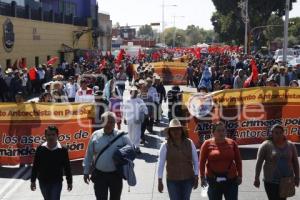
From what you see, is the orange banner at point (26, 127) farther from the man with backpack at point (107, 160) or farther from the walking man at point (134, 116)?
the man with backpack at point (107, 160)

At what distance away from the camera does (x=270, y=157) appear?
23.0ft

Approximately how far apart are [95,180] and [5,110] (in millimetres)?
4957

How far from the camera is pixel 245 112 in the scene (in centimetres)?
1264

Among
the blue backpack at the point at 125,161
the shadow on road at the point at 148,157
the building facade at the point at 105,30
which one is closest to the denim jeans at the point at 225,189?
the blue backpack at the point at 125,161

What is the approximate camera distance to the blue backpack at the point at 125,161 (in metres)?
7.04

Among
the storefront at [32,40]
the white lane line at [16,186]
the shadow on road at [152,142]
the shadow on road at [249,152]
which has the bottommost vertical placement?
the white lane line at [16,186]

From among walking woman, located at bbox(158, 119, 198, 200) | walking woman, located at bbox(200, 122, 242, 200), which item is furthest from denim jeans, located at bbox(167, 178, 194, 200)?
walking woman, located at bbox(200, 122, 242, 200)

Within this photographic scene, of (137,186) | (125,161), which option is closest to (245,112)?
(137,186)

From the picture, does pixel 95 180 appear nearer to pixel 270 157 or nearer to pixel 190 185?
pixel 190 185

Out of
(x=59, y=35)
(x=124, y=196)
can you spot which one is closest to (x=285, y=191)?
(x=124, y=196)

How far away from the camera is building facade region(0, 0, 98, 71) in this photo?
1301 inches

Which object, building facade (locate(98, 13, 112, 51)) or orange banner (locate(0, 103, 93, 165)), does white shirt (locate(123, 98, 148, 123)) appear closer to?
orange banner (locate(0, 103, 93, 165))

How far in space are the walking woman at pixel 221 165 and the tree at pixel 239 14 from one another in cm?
6266

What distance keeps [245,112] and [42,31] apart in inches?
1230
